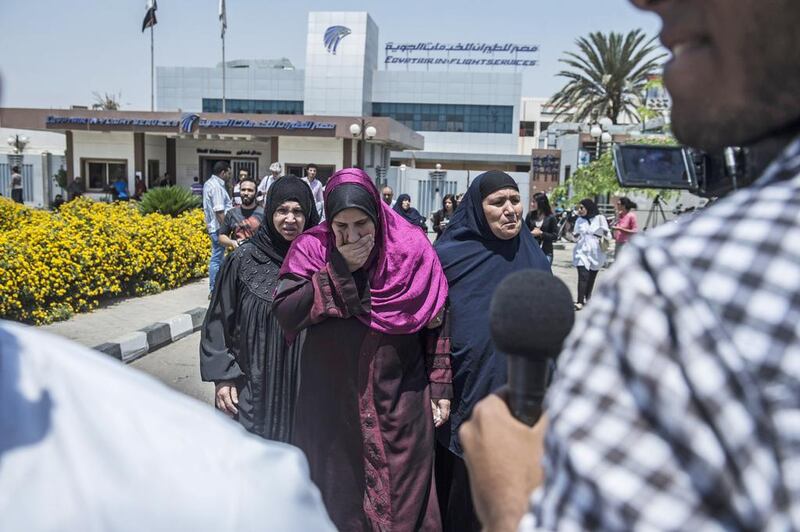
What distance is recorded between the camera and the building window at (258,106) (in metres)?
50.0

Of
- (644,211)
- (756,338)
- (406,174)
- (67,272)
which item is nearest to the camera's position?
(756,338)

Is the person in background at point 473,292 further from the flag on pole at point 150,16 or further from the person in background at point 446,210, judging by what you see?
the flag on pole at point 150,16

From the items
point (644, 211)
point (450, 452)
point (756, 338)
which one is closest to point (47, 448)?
point (756, 338)

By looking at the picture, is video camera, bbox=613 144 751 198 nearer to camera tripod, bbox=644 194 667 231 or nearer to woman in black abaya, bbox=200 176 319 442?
woman in black abaya, bbox=200 176 319 442

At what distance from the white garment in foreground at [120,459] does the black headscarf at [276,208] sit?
2.52 meters

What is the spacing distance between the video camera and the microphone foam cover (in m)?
0.68

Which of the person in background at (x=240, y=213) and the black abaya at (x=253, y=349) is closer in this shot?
the black abaya at (x=253, y=349)

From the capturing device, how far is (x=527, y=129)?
2392 inches

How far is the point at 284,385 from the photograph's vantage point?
3139mm

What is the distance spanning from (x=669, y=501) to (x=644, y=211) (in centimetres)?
2666

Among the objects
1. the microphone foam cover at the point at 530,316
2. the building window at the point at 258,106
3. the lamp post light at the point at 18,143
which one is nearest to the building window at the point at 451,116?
the building window at the point at 258,106

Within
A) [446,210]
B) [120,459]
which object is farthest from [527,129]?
[120,459]

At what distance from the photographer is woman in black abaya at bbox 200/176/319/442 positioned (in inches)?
124

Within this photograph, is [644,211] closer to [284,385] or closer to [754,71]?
[284,385]
